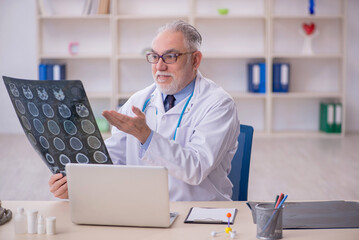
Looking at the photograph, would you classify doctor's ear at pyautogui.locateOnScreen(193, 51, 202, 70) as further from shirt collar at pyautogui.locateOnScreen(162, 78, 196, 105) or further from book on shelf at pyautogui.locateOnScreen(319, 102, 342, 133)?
book on shelf at pyautogui.locateOnScreen(319, 102, 342, 133)

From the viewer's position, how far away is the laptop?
5.22ft

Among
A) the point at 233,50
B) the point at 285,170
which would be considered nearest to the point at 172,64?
the point at 285,170

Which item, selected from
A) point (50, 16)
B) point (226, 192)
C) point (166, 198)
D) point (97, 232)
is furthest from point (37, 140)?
point (50, 16)

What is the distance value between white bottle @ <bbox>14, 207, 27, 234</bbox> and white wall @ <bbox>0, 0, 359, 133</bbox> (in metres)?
5.39

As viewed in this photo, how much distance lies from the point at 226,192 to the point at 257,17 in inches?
A: 179

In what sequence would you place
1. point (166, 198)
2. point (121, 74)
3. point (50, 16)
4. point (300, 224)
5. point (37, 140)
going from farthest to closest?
point (121, 74) < point (50, 16) < point (37, 140) < point (300, 224) < point (166, 198)

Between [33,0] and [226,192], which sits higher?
[33,0]

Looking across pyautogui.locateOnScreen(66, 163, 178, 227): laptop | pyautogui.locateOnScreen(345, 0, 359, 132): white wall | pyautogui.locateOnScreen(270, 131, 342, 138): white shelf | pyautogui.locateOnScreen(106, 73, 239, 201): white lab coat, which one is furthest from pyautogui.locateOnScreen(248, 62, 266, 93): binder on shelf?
pyautogui.locateOnScreen(66, 163, 178, 227): laptop

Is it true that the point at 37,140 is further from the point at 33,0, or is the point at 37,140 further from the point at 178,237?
the point at 33,0

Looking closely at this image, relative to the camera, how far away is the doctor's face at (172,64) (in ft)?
7.38

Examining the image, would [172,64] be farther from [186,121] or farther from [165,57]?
[186,121]

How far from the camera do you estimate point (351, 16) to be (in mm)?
6844

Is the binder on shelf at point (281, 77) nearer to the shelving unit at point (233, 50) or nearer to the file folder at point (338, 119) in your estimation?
the shelving unit at point (233, 50)

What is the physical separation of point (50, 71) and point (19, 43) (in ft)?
1.91
